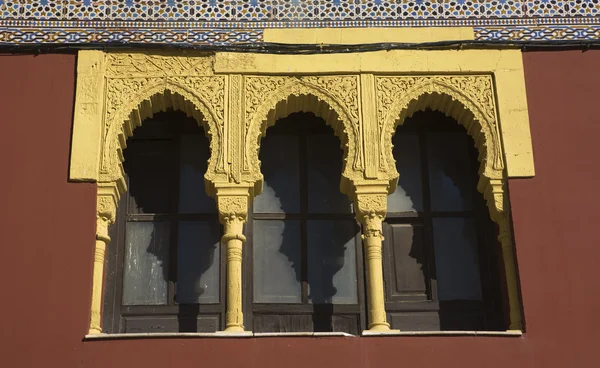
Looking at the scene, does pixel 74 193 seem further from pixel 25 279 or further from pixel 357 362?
pixel 357 362

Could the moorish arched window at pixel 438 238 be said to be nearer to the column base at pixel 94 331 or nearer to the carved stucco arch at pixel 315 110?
the carved stucco arch at pixel 315 110

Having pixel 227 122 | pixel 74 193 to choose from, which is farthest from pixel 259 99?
pixel 74 193

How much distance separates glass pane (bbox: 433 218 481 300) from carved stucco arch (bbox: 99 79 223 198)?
180cm

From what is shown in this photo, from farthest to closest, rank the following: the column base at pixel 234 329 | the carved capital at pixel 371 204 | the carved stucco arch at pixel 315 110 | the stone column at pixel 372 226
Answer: the carved stucco arch at pixel 315 110
the carved capital at pixel 371 204
the stone column at pixel 372 226
the column base at pixel 234 329

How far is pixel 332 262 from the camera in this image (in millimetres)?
8305

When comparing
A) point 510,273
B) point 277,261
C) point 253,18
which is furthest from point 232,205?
point 510,273

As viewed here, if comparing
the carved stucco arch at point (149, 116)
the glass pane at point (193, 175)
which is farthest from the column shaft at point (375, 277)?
the glass pane at point (193, 175)

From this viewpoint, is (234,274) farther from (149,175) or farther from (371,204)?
(149,175)

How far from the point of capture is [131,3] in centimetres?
828

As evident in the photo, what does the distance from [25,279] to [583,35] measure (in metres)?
4.29

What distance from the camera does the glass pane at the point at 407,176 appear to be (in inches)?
336

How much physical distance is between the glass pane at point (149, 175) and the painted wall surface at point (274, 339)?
2.66 feet

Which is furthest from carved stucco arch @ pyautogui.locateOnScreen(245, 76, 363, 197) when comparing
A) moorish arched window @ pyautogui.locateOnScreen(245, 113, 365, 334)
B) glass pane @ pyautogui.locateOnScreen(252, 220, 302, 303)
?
glass pane @ pyautogui.locateOnScreen(252, 220, 302, 303)

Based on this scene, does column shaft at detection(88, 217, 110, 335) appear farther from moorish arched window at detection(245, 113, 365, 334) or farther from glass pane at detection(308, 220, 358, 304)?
glass pane at detection(308, 220, 358, 304)
